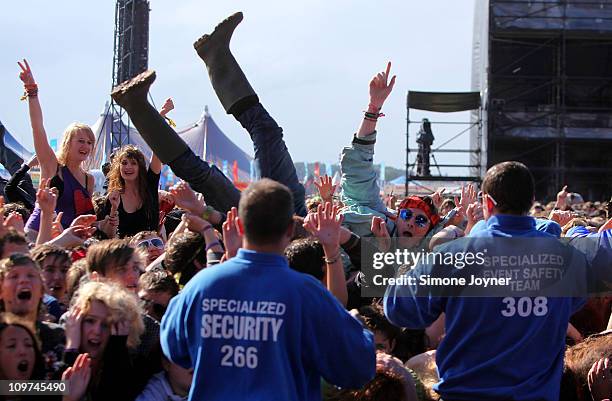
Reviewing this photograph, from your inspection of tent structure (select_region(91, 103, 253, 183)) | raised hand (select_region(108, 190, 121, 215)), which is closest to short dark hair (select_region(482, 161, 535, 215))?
raised hand (select_region(108, 190, 121, 215))

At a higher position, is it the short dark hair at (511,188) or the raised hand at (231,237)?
the short dark hair at (511,188)

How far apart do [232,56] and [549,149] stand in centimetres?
1367

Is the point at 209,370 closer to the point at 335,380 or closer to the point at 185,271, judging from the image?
the point at 335,380

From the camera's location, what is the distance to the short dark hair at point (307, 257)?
420cm

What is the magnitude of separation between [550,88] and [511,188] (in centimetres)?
1586

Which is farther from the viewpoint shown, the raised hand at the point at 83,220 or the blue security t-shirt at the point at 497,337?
the raised hand at the point at 83,220

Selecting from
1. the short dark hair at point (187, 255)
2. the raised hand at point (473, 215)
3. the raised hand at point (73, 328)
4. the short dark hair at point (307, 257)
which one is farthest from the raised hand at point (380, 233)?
the raised hand at point (73, 328)

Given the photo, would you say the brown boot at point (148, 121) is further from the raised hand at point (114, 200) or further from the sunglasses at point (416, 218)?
the sunglasses at point (416, 218)

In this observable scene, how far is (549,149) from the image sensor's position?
60.3 ft

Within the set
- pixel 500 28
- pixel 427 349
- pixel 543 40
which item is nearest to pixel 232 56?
pixel 427 349

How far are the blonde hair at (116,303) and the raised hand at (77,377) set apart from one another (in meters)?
0.22

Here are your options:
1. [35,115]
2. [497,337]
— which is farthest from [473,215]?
[35,115]

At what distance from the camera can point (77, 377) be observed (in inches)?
128

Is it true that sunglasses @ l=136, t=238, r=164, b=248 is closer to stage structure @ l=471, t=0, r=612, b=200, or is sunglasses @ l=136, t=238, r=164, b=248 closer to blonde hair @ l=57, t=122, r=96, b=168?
blonde hair @ l=57, t=122, r=96, b=168
